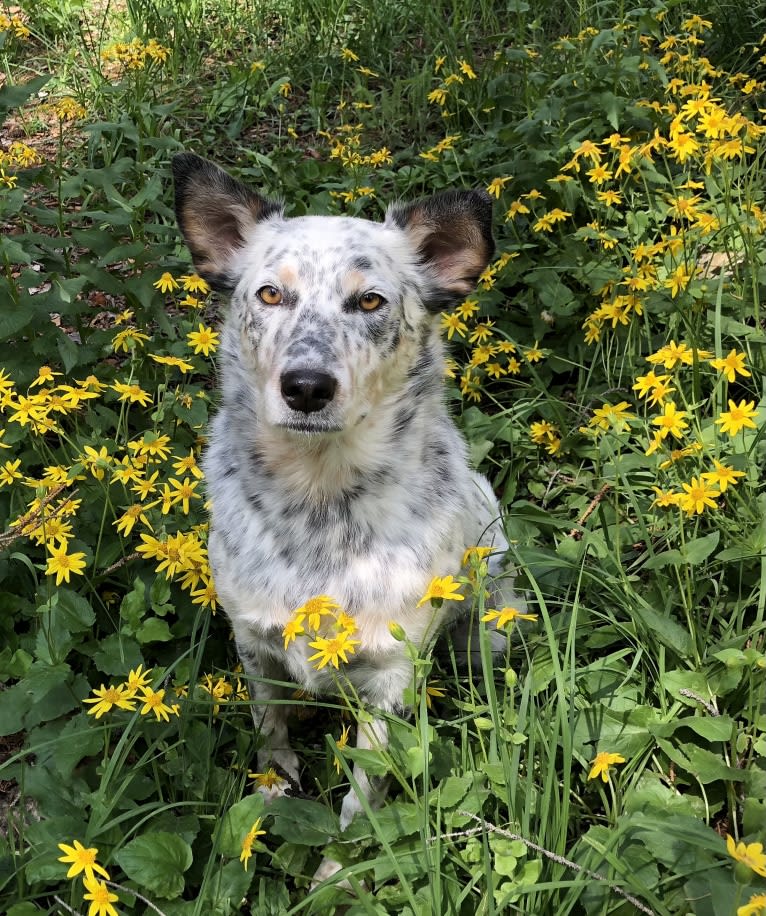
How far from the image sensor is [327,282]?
2.46m

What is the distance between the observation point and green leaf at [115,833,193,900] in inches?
75.7

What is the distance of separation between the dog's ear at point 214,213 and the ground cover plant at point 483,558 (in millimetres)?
334

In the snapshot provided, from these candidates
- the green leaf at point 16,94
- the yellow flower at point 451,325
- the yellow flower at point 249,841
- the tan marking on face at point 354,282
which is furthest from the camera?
the yellow flower at point 451,325

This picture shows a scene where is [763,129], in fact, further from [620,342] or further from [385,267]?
[385,267]

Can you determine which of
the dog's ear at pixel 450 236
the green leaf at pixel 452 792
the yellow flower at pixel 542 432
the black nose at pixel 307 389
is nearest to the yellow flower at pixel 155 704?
the green leaf at pixel 452 792

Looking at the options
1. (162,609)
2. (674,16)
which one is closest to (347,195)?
(162,609)

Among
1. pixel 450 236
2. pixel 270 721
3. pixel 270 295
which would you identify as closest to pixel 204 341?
pixel 270 295

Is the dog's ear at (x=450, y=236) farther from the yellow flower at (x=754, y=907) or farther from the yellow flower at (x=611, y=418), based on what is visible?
the yellow flower at (x=754, y=907)

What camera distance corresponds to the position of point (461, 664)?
116 inches

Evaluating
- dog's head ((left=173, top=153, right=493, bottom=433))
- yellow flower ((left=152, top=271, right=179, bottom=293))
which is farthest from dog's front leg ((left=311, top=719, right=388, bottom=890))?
yellow flower ((left=152, top=271, right=179, bottom=293))

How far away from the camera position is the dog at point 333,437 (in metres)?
2.35

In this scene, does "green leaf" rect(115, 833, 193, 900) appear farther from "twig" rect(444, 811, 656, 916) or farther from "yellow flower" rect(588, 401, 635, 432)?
"yellow flower" rect(588, 401, 635, 432)

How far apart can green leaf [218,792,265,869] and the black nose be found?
40.9 inches

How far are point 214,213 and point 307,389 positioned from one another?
3.18ft
